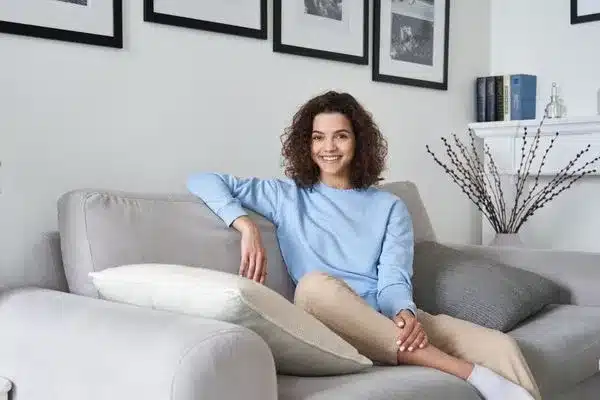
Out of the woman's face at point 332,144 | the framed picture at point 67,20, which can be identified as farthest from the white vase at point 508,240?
the framed picture at point 67,20

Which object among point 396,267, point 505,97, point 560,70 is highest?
point 560,70

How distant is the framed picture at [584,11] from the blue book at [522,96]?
11.9 inches

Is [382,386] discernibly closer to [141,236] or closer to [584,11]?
[141,236]

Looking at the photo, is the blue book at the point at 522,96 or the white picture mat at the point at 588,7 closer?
the white picture mat at the point at 588,7

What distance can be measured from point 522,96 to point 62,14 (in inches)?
85.4

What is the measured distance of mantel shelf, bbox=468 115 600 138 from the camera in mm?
3525

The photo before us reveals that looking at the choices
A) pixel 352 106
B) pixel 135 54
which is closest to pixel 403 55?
pixel 352 106

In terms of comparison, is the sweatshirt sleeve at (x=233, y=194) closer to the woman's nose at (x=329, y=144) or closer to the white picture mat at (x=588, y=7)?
the woman's nose at (x=329, y=144)

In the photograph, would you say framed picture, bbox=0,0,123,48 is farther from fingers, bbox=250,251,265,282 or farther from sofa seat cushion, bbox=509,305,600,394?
sofa seat cushion, bbox=509,305,600,394

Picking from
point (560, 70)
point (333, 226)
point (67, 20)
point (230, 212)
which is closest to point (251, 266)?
point (230, 212)

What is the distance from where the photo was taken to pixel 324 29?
124 inches

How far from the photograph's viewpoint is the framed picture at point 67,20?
2.23 meters

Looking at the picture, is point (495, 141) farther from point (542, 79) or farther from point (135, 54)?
point (135, 54)

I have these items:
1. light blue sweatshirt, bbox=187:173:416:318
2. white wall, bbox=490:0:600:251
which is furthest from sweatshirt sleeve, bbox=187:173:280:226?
white wall, bbox=490:0:600:251
